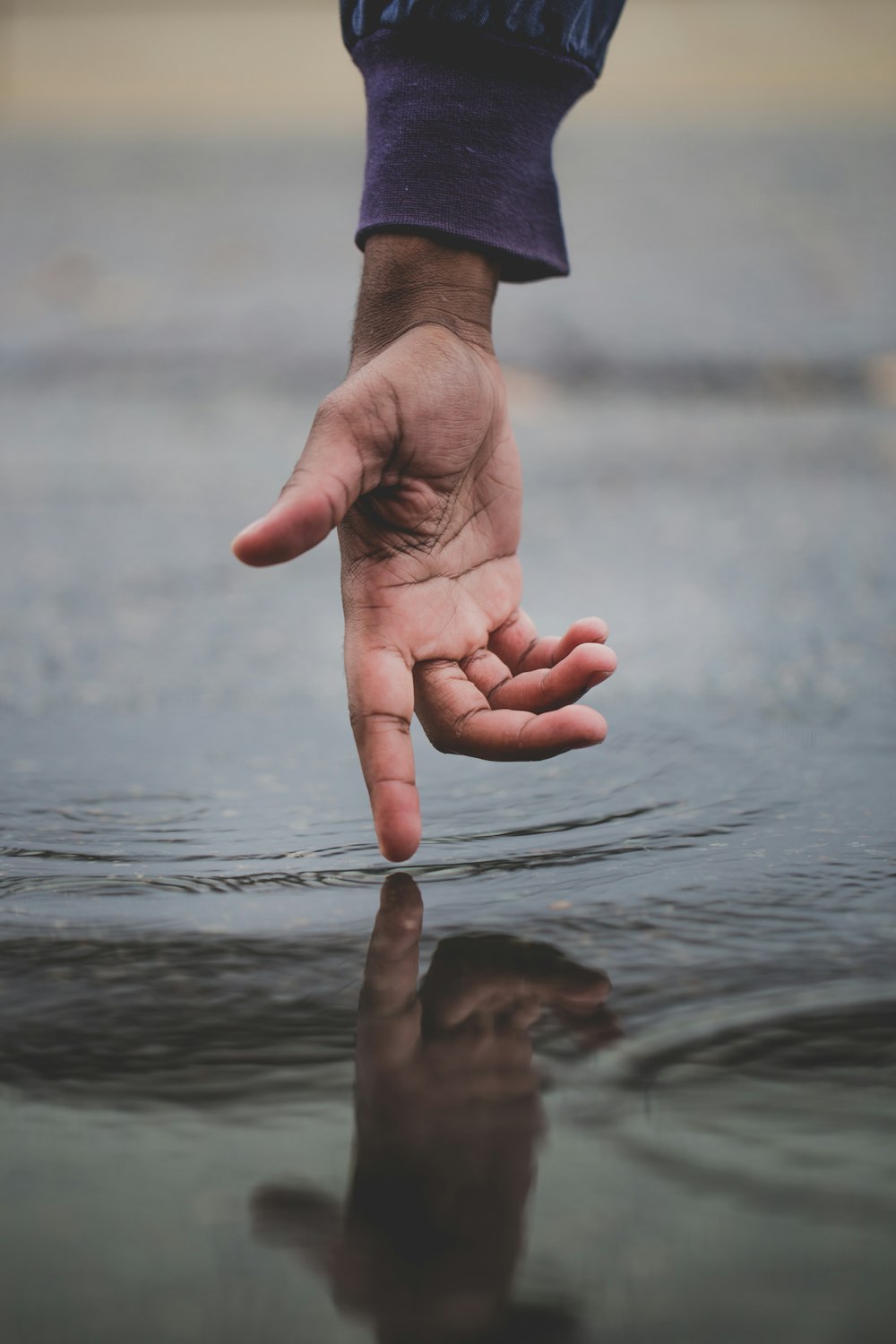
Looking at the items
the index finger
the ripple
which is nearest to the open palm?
the index finger

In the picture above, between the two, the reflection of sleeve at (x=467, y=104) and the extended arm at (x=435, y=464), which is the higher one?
the reflection of sleeve at (x=467, y=104)

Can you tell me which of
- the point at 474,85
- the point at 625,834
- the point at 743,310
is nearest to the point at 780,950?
the point at 625,834

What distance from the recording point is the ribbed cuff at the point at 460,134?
1.21 metres

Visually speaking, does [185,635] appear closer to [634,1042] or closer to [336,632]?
[336,632]

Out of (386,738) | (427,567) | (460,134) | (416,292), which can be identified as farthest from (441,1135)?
(460,134)

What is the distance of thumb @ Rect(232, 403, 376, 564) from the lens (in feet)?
2.79

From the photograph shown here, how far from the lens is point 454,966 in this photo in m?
0.85

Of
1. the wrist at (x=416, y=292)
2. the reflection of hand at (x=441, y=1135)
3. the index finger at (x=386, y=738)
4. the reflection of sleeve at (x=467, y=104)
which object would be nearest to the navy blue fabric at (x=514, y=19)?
the reflection of sleeve at (x=467, y=104)

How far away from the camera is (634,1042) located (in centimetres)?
73

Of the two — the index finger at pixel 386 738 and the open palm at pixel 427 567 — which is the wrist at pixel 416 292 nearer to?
the open palm at pixel 427 567

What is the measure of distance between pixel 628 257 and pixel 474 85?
6098 mm

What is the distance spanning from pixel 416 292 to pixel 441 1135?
86cm

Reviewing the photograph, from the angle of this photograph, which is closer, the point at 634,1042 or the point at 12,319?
the point at 634,1042

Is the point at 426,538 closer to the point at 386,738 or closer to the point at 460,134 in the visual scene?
the point at 386,738
